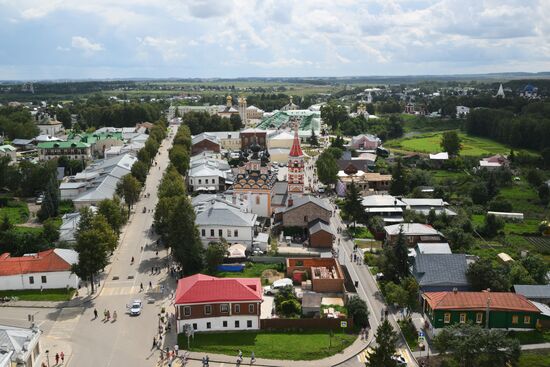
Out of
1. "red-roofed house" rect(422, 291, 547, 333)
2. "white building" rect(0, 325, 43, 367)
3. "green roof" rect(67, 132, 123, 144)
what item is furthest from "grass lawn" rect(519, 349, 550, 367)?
"green roof" rect(67, 132, 123, 144)

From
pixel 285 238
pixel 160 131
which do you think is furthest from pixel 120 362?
pixel 160 131

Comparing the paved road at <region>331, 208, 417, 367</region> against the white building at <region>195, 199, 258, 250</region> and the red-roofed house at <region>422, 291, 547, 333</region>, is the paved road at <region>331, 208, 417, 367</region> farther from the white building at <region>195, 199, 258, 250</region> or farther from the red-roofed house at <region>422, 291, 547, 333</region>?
the white building at <region>195, 199, 258, 250</region>

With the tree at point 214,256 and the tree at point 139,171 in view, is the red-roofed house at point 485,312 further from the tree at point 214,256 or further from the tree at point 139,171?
the tree at point 139,171

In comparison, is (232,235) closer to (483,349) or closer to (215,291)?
(215,291)

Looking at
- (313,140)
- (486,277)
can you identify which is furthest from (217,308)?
(313,140)

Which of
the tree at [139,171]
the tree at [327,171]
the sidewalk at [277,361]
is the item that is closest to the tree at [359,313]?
the sidewalk at [277,361]
